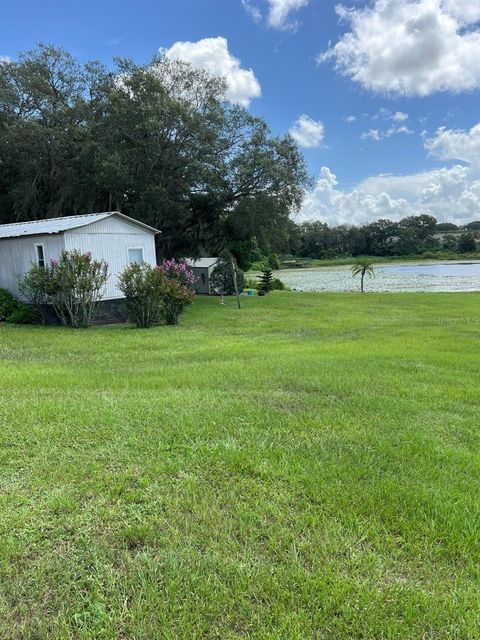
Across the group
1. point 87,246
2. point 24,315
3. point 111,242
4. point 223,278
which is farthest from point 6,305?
point 223,278

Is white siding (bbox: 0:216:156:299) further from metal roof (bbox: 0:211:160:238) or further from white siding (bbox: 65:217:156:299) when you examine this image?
metal roof (bbox: 0:211:160:238)

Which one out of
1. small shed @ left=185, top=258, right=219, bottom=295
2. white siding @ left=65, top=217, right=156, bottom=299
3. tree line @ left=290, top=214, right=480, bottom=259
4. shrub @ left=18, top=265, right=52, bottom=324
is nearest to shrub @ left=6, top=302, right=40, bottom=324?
shrub @ left=18, top=265, right=52, bottom=324

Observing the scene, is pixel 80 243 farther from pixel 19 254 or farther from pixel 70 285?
pixel 19 254

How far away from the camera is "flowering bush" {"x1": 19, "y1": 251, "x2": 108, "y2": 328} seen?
11.1 meters

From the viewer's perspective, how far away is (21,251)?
42.4 feet

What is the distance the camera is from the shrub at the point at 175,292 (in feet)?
39.1

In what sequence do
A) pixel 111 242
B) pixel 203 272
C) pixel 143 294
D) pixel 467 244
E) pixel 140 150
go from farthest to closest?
pixel 467 244 → pixel 203 272 → pixel 140 150 → pixel 111 242 → pixel 143 294

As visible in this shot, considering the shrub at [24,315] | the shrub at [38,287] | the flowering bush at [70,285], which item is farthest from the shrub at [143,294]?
the shrub at [24,315]

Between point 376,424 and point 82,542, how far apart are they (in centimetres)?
255

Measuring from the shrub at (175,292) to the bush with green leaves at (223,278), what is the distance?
10289mm

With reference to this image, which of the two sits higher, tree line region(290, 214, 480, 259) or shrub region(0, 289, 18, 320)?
tree line region(290, 214, 480, 259)

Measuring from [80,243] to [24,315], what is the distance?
8.22ft

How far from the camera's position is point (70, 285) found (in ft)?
36.5

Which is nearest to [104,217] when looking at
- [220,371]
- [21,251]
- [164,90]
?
[21,251]
